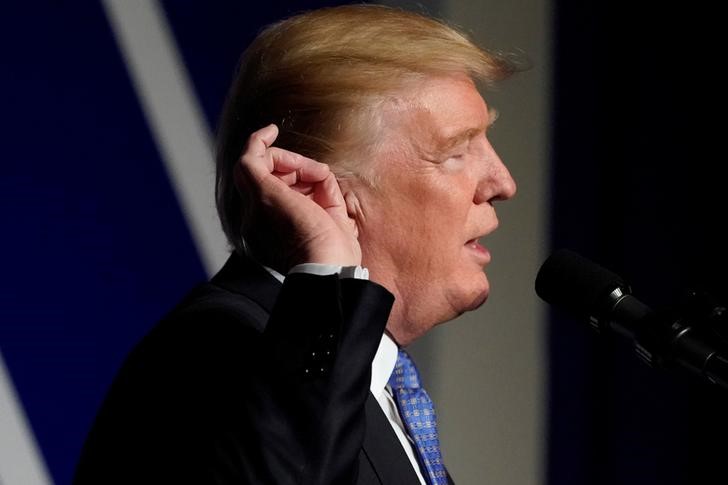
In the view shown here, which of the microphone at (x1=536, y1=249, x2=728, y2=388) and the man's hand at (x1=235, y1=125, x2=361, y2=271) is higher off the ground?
the man's hand at (x1=235, y1=125, x2=361, y2=271)

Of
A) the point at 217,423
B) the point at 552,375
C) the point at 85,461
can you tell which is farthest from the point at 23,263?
the point at 552,375

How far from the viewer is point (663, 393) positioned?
2629mm

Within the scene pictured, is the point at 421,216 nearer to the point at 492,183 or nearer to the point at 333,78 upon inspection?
the point at 492,183

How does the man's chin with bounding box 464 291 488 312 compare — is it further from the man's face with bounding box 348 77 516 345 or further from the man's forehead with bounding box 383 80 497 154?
the man's forehead with bounding box 383 80 497 154

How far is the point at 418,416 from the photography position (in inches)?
59.4

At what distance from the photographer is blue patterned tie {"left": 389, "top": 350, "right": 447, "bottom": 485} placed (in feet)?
4.79

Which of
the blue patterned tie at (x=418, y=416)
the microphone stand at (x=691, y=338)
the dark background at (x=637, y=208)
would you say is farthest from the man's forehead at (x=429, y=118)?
the dark background at (x=637, y=208)

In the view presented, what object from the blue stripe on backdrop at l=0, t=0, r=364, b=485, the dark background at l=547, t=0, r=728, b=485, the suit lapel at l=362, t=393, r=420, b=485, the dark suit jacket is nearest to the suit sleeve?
the dark suit jacket

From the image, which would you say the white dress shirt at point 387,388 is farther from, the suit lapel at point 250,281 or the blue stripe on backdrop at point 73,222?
the blue stripe on backdrop at point 73,222

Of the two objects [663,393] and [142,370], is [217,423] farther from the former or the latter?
[663,393]

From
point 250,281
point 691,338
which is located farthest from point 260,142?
point 691,338

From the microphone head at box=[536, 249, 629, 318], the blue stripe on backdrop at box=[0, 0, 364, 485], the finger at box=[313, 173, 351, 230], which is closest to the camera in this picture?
the microphone head at box=[536, 249, 629, 318]

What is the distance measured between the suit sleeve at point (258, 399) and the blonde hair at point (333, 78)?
258 mm

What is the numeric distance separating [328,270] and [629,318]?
308 mm
